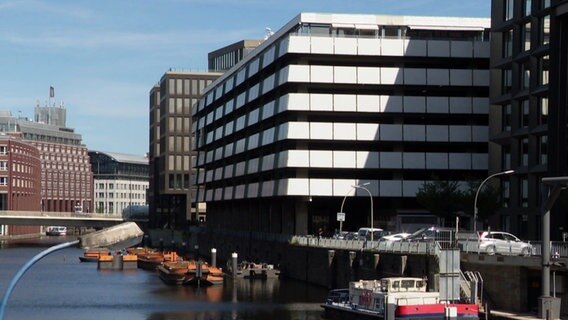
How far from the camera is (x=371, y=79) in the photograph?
111 meters

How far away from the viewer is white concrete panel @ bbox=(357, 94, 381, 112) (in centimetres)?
11088

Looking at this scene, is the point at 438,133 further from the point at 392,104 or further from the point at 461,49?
the point at 461,49

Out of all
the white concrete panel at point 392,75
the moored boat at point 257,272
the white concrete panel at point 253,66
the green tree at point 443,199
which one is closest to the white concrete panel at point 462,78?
the white concrete panel at point 392,75

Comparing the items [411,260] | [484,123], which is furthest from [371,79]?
[411,260]

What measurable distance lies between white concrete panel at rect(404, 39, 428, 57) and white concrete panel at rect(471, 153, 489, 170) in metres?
12.1

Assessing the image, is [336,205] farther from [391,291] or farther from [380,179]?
[391,291]

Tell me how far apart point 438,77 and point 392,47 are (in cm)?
572

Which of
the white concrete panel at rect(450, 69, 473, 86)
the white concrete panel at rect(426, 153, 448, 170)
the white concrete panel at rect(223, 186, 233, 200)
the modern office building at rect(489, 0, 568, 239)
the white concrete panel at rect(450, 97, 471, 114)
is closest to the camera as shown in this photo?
the modern office building at rect(489, 0, 568, 239)

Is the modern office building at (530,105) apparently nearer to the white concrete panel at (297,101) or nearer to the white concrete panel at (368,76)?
the white concrete panel at (368,76)

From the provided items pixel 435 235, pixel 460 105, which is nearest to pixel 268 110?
pixel 460 105

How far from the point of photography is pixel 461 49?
112 metres

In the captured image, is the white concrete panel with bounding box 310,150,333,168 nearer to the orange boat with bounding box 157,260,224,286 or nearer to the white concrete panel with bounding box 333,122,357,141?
the white concrete panel with bounding box 333,122,357,141

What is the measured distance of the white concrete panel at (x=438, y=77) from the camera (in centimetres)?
11138

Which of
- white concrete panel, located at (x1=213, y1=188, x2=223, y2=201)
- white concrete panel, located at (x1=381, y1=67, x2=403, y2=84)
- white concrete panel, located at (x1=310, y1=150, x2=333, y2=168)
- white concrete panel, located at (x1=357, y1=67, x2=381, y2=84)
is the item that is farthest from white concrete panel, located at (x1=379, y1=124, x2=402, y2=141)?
white concrete panel, located at (x1=213, y1=188, x2=223, y2=201)
